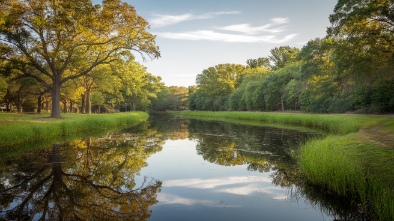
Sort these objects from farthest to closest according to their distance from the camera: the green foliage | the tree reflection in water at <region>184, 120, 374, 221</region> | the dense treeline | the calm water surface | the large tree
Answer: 1. the green foliage
2. the large tree
3. the dense treeline
4. the tree reflection in water at <region>184, 120, 374, 221</region>
5. the calm water surface

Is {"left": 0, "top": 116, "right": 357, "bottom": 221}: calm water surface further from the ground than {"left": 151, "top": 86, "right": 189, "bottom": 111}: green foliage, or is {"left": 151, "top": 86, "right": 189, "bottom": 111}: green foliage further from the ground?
{"left": 151, "top": 86, "right": 189, "bottom": 111}: green foliage

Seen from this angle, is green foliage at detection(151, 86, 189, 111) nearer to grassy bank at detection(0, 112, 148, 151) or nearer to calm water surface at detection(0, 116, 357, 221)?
grassy bank at detection(0, 112, 148, 151)

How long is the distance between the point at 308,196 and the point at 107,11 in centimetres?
2373

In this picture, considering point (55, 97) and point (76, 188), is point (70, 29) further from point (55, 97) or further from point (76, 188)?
point (76, 188)

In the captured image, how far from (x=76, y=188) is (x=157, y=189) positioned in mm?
2593

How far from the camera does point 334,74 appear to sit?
123ft

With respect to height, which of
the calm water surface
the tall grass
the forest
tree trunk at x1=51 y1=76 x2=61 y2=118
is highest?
the forest

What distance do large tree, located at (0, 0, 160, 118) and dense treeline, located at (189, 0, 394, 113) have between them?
1685 cm

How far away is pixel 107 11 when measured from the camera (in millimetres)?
25047

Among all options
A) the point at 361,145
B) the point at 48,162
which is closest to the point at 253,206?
the point at 361,145

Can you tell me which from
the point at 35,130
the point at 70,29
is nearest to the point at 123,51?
the point at 70,29

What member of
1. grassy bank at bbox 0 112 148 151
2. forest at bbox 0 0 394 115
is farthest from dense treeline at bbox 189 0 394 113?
grassy bank at bbox 0 112 148 151

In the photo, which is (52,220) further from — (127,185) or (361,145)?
(361,145)

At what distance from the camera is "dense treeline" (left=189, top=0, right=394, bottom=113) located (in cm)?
1844
